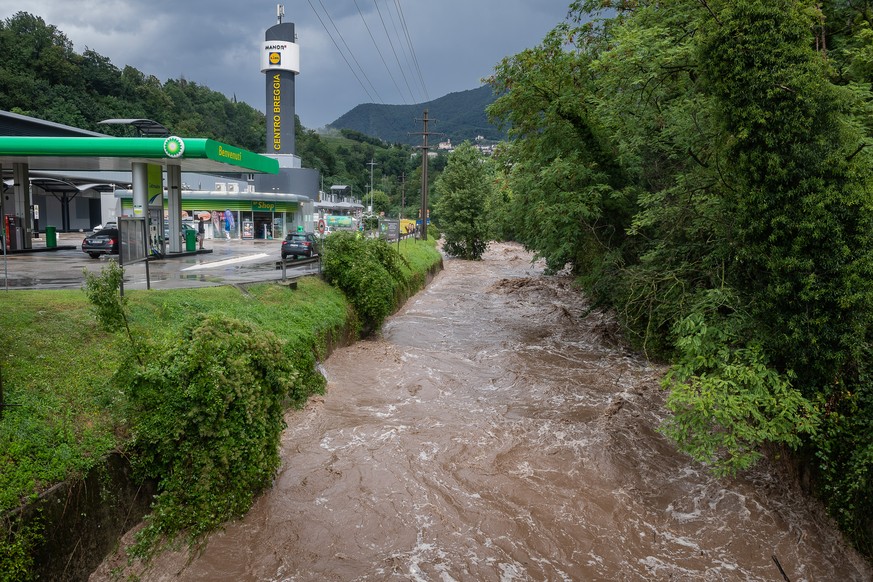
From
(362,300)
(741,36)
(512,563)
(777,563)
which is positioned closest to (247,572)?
(512,563)

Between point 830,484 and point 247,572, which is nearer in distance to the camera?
point 247,572

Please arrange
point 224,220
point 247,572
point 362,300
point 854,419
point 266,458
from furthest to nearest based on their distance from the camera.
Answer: point 224,220 < point 362,300 < point 266,458 < point 854,419 < point 247,572

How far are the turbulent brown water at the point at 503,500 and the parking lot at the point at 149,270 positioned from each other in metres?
4.37

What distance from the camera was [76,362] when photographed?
26.6ft

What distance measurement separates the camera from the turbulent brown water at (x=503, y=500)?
6.78 metres

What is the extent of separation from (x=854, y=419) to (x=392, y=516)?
215 inches

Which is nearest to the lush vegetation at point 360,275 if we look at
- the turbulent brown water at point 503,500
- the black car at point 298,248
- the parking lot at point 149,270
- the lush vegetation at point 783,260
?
the parking lot at point 149,270

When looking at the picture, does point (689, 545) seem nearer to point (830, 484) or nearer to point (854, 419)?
point (830, 484)

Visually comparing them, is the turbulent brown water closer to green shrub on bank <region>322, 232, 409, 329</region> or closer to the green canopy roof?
green shrub on bank <region>322, 232, 409, 329</region>

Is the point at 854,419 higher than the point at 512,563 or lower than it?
higher

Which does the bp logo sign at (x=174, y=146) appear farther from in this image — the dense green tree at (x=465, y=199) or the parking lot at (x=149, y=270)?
the dense green tree at (x=465, y=199)

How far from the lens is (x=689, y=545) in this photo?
7305 mm

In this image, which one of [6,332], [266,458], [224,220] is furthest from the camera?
[224,220]

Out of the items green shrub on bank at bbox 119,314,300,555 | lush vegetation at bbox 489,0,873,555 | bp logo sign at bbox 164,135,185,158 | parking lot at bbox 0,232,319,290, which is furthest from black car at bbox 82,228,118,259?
lush vegetation at bbox 489,0,873,555
